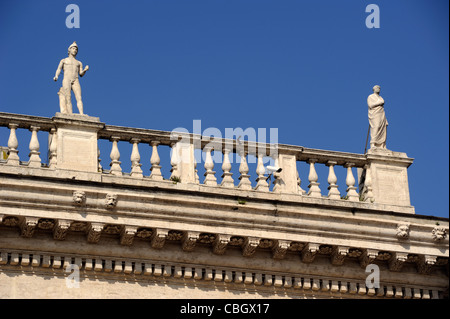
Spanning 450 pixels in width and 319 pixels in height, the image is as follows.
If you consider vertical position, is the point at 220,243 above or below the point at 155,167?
below

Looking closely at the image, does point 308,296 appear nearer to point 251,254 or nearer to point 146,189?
point 251,254

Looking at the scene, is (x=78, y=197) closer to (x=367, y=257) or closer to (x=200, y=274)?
(x=200, y=274)

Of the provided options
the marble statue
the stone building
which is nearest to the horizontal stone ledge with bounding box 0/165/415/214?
the stone building

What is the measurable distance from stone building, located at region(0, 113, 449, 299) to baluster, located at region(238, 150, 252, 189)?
0.02 metres

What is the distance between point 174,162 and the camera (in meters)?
24.1

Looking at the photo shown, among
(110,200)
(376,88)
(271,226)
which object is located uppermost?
(376,88)

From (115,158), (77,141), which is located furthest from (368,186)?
(77,141)

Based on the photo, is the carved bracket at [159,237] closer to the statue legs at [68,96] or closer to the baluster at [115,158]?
the baluster at [115,158]

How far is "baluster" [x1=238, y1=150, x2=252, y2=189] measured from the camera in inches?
957

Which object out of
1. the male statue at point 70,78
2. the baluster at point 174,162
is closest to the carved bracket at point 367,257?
the baluster at point 174,162

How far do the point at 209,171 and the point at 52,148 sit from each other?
273cm

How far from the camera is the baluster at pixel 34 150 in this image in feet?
75.8
